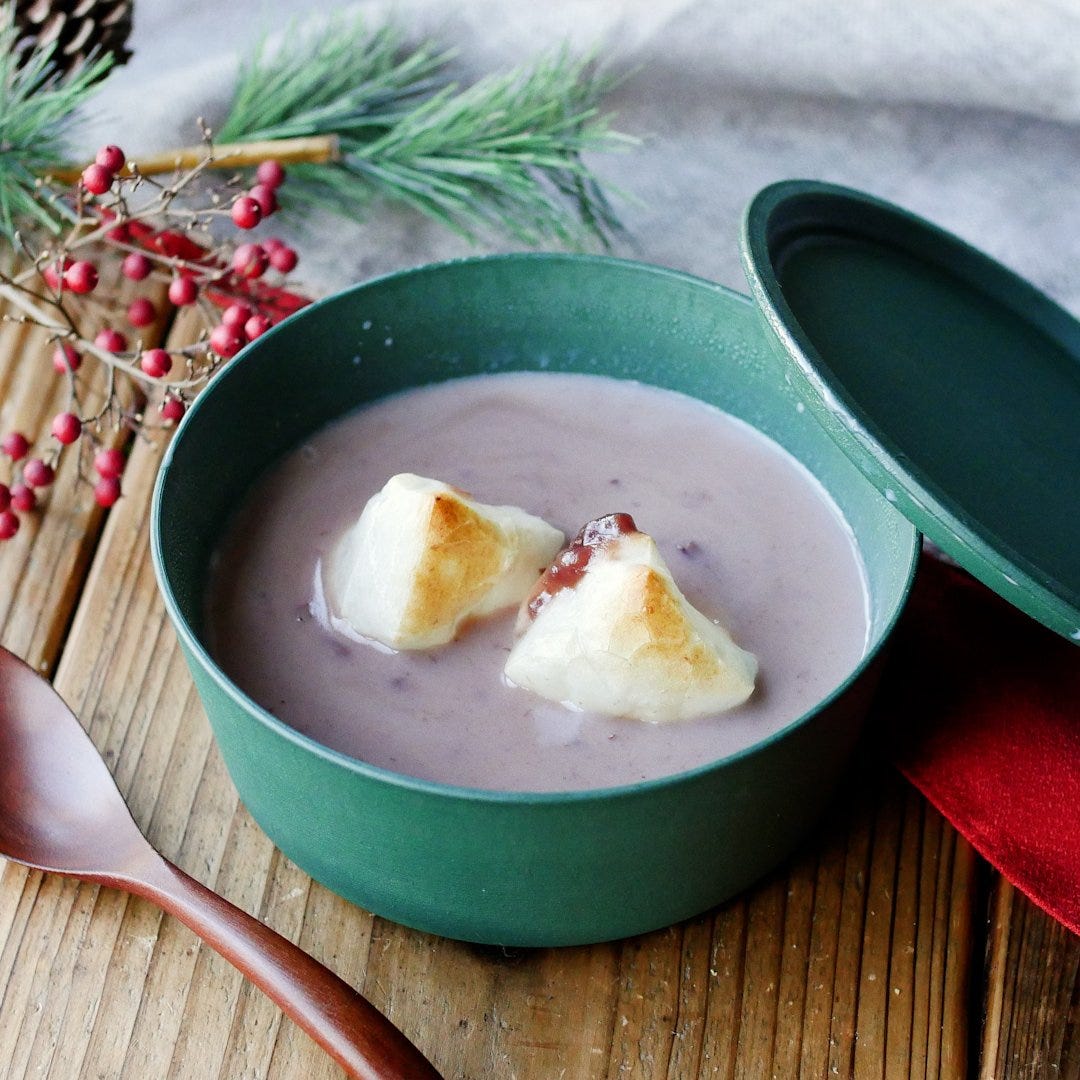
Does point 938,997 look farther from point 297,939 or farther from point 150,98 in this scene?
point 150,98

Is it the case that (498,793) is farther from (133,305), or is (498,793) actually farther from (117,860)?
(133,305)

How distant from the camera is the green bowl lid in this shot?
130 cm

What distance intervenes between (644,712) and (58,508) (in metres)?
0.91

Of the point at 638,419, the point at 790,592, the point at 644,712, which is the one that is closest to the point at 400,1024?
the point at 644,712

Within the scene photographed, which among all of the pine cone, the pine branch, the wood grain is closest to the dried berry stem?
the pine branch

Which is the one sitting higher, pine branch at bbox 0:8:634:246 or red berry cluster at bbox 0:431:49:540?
pine branch at bbox 0:8:634:246

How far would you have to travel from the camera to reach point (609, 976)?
142 centimetres

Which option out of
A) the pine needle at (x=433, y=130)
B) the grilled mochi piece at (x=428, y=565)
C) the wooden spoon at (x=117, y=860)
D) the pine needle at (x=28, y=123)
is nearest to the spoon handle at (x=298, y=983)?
the wooden spoon at (x=117, y=860)

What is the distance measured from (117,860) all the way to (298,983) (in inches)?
10.7

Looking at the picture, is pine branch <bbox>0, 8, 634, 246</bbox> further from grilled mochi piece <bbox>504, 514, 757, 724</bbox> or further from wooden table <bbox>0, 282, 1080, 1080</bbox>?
wooden table <bbox>0, 282, 1080, 1080</bbox>

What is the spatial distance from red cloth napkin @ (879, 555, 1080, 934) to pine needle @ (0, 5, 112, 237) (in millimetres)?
1268

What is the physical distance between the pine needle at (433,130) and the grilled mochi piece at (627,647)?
782mm

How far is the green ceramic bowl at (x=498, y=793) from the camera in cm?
122

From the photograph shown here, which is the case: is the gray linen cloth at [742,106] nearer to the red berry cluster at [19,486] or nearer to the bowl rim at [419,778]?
the red berry cluster at [19,486]
